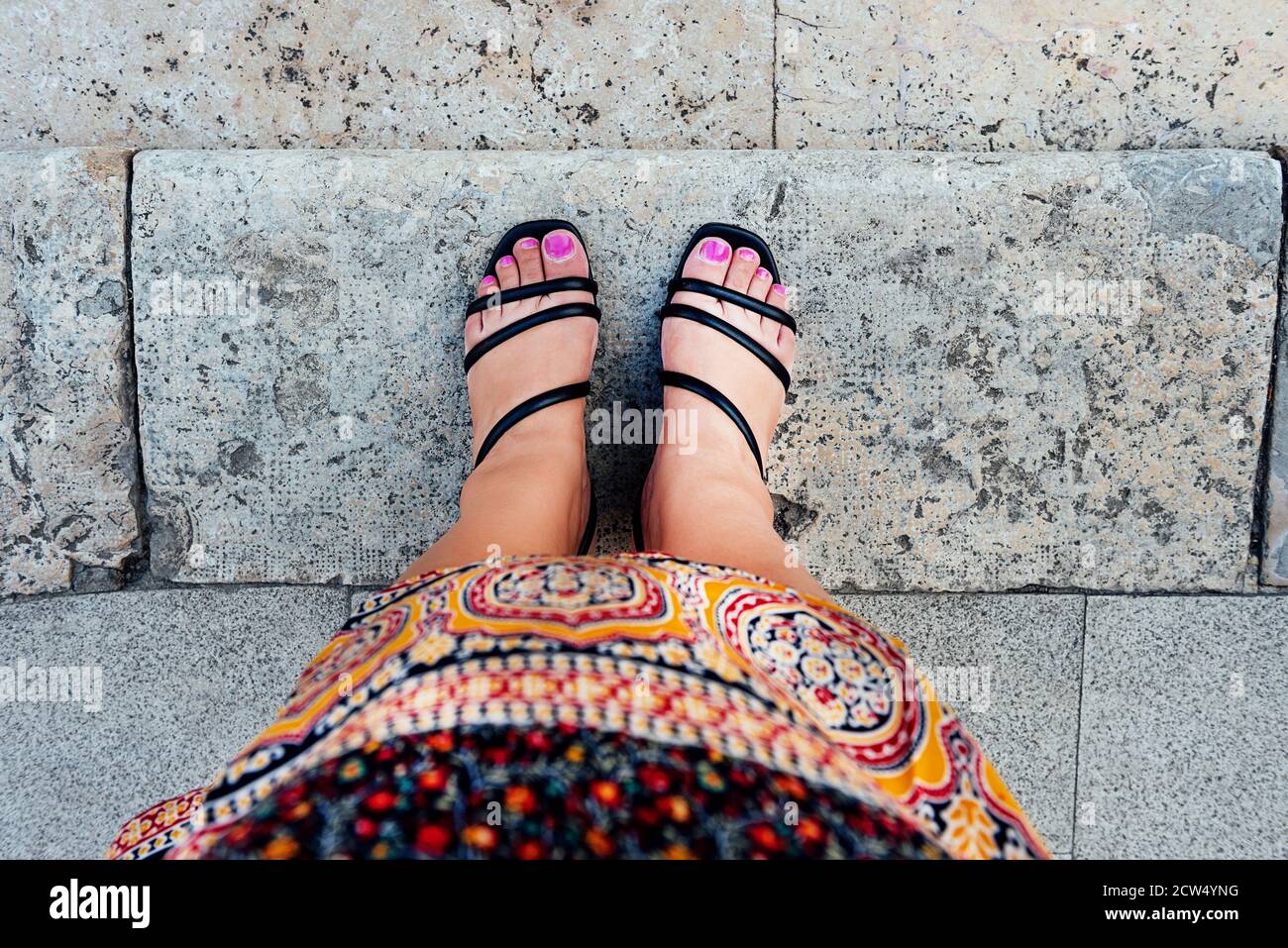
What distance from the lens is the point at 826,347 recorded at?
3.59ft

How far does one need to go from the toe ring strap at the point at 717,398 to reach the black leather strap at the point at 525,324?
14 cm

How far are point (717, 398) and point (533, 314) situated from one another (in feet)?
0.87

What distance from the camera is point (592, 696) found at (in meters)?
Result: 0.49

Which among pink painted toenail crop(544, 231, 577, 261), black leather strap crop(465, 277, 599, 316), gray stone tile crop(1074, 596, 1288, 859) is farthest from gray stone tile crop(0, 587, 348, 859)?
gray stone tile crop(1074, 596, 1288, 859)

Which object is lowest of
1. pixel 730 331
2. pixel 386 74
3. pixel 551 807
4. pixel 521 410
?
pixel 551 807

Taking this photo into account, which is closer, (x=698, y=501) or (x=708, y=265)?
(x=698, y=501)

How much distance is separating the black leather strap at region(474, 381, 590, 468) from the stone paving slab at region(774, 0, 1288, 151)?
0.49m

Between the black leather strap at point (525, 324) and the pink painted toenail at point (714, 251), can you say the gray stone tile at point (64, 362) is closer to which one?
the black leather strap at point (525, 324)

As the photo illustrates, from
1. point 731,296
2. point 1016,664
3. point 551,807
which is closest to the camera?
point 551,807

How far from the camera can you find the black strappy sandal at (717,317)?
1.06 meters

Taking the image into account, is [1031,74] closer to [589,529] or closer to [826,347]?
[826,347]

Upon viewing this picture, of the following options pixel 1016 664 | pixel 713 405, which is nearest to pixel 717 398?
pixel 713 405
